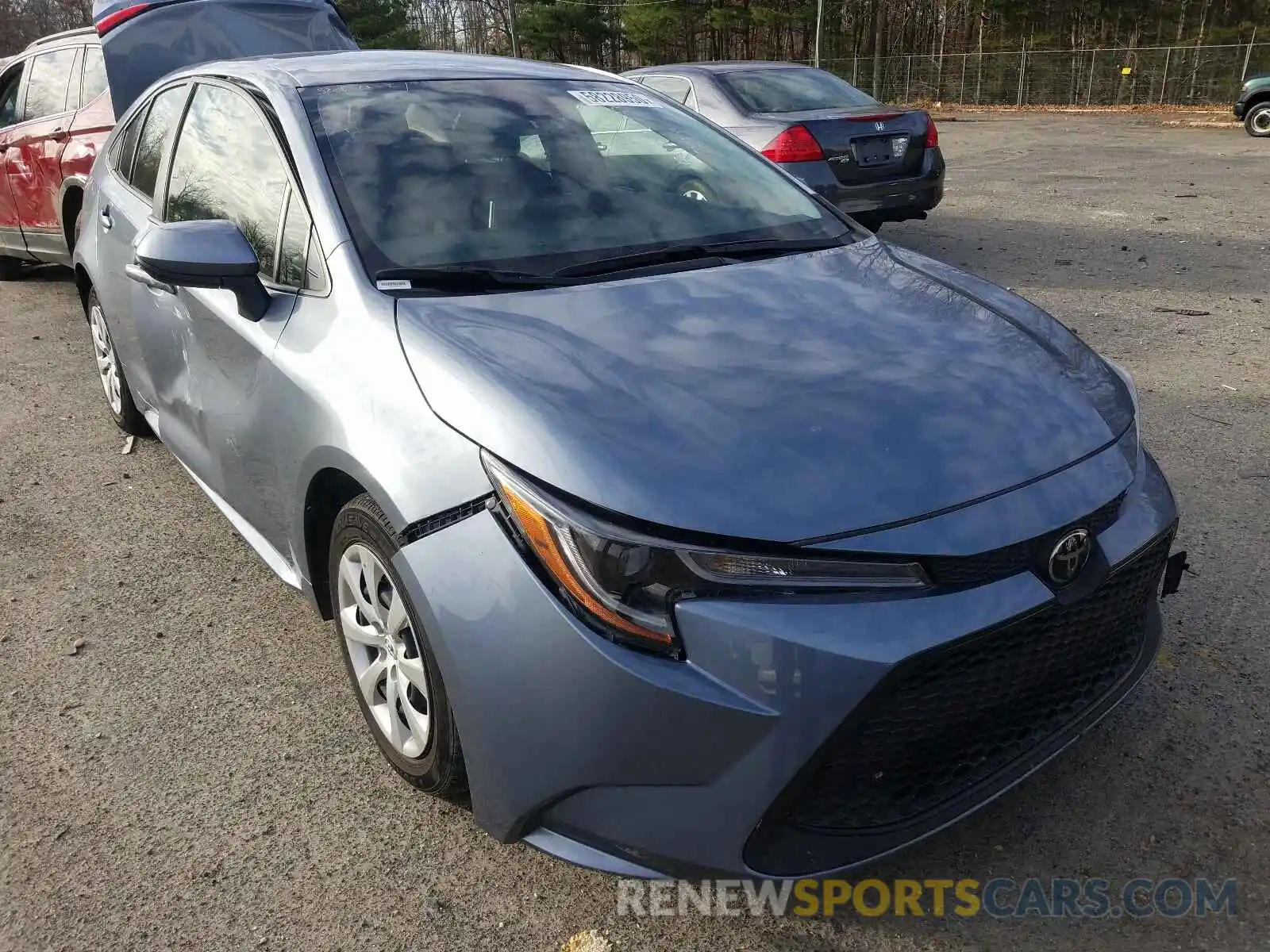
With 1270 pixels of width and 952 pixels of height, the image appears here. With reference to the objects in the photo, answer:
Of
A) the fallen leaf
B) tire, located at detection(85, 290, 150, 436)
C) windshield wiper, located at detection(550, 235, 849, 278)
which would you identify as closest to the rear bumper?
windshield wiper, located at detection(550, 235, 849, 278)

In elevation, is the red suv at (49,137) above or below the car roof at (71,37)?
below

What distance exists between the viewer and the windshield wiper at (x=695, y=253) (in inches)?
103

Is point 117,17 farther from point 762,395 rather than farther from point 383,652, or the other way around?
point 762,395

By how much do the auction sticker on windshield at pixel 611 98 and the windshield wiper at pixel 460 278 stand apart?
41.7 inches

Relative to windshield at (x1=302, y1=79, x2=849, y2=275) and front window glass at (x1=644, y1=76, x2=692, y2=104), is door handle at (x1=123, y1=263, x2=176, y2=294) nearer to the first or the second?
windshield at (x1=302, y1=79, x2=849, y2=275)

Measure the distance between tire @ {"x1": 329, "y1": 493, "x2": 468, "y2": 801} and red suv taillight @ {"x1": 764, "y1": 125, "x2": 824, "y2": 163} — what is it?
5875 mm

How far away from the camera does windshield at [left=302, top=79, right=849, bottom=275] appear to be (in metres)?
2.62

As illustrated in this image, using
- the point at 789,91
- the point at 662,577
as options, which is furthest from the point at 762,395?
the point at 789,91

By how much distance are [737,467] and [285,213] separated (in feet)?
5.17

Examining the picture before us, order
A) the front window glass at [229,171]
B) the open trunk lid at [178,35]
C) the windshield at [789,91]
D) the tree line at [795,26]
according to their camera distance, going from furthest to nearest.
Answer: the tree line at [795,26] < the windshield at [789,91] < the open trunk lid at [178,35] < the front window glass at [229,171]

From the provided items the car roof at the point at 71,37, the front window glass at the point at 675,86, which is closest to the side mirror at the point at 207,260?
the car roof at the point at 71,37

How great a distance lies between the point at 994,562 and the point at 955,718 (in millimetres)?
302

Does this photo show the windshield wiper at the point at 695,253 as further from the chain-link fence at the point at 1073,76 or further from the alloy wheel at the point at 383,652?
the chain-link fence at the point at 1073,76

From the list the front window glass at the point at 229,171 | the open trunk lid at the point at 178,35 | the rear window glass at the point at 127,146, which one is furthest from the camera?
the open trunk lid at the point at 178,35
